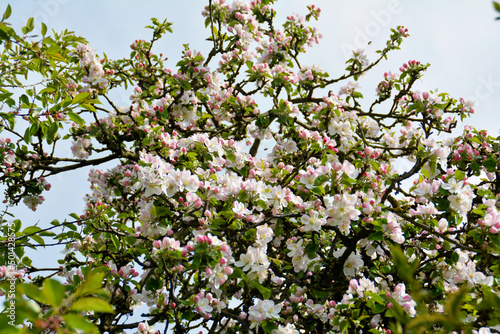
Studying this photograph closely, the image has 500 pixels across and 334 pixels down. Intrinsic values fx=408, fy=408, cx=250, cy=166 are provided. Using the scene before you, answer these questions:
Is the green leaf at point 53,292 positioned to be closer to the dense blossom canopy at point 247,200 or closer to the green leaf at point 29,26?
the dense blossom canopy at point 247,200

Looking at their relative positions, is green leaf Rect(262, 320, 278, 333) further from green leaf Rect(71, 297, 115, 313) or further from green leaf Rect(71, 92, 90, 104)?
green leaf Rect(71, 297, 115, 313)

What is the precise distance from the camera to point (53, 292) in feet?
2.14

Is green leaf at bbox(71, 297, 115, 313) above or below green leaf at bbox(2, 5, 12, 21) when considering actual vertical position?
below

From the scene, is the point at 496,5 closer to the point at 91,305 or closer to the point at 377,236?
the point at 91,305

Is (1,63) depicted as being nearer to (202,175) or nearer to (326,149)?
(202,175)

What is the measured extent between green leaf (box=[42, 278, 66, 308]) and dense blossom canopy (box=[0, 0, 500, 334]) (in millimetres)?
843

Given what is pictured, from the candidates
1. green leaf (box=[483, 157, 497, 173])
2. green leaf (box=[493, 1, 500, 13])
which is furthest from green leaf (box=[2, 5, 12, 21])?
green leaf (box=[483, 157, 497, 173])

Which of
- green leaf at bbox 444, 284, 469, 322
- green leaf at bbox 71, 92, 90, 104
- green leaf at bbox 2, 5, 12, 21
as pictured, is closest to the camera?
green leaf at bbox 444, 284, 469, 322

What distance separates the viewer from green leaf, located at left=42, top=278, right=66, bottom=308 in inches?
25.3

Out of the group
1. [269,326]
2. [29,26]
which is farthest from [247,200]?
[29,26]

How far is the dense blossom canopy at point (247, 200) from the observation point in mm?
2252

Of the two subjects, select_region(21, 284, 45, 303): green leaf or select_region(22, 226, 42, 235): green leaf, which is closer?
select_region(21, 284, 45, 303): green leaf

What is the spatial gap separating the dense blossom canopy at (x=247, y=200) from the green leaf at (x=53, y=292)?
84 centimetres

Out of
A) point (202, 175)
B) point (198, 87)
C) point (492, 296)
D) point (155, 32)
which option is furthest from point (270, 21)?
point (492, 296)
